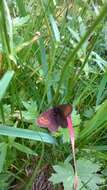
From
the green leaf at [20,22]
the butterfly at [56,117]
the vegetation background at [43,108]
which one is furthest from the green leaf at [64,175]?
the green leaf at [20,22]

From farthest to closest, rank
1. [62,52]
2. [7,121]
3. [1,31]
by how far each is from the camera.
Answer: [62,52], [7,121], [1,31]

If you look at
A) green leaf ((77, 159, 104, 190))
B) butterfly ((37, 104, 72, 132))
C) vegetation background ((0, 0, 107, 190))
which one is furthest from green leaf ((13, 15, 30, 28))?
green leaf ((77, 159, 104, 190))

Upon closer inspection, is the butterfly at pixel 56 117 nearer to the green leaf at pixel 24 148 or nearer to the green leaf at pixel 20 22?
the green leaf at pixel 24 148

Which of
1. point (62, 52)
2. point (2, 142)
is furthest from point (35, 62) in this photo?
point (2, 142)

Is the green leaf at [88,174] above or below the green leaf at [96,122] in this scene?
below

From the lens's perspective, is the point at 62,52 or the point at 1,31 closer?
the point at 1,31

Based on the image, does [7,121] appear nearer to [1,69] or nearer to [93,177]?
[1,69]

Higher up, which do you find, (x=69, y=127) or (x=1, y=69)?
(x=1, y=69)
